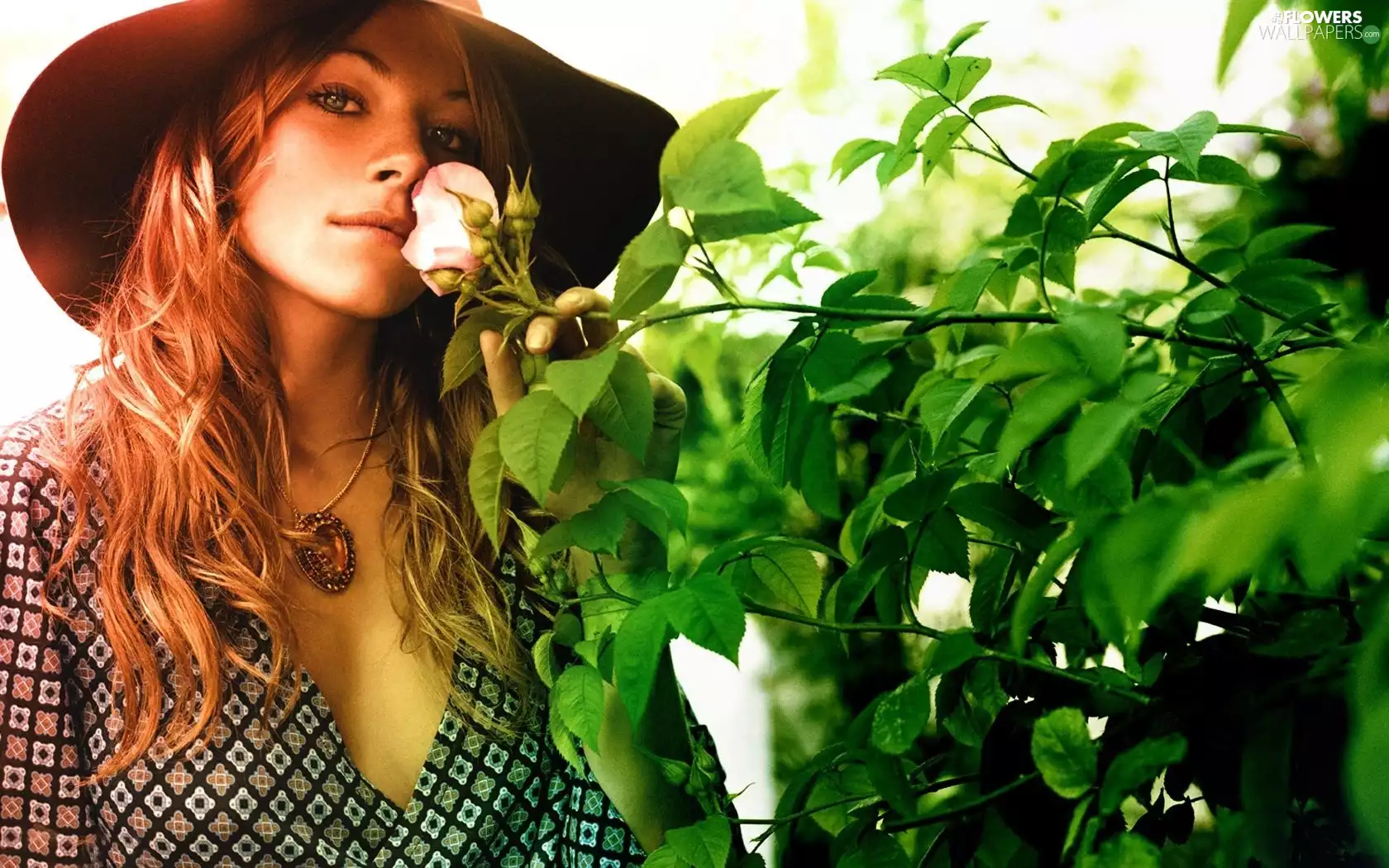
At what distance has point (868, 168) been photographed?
1.18 meters

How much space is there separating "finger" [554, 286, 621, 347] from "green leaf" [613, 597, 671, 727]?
18 centimetres

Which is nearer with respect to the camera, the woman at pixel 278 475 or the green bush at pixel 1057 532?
the green bush at pixel 1057 532

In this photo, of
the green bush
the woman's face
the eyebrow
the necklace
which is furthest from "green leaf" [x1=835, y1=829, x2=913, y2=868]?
the eyebrow

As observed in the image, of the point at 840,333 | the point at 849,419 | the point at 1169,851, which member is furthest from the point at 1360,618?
the point at 849,419

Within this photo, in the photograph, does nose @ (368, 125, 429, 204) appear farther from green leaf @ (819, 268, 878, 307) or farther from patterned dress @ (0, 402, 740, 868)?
green leaf @ (819, 268, 878, 307)

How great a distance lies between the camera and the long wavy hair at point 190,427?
0.80 metres

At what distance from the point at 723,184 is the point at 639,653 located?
0.84ft

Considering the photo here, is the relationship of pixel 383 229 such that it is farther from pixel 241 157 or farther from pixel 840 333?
pixel 840 333

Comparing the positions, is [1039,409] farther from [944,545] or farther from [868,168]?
[868,168]

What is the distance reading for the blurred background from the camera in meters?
1.08

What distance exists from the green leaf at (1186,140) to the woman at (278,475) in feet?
1.23

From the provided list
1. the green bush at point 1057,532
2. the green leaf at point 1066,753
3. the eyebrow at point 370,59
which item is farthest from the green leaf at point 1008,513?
the eyebrow at point 370,59

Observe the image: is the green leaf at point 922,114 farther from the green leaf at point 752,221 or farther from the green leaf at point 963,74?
the green leaf at point 752,221

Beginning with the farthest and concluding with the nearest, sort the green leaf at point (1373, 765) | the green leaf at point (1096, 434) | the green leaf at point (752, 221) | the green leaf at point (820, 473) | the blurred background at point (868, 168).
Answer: the blurred background at point (868, 168) → the green leaf at point (820, 473) → the green leaf at point (752, 221) → the green leaf at point (1096, 434) → the green leaf at point (1373, 765)
